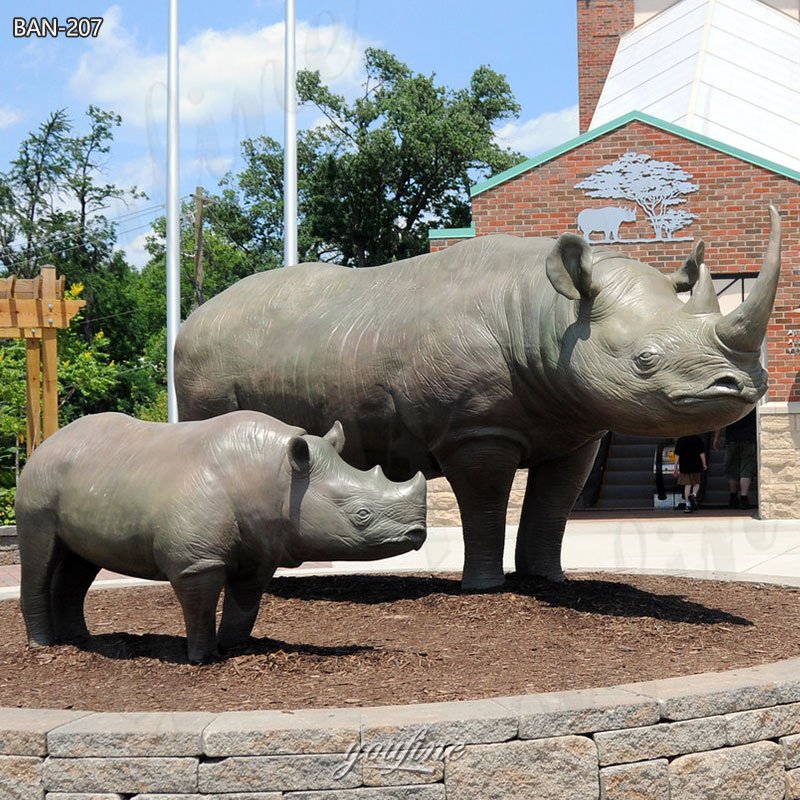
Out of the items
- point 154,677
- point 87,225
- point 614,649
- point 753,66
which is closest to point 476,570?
point 614,649

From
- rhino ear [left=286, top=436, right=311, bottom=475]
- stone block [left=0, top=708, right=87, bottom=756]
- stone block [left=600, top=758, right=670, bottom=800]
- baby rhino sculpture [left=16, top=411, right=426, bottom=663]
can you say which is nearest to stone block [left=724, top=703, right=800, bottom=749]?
stone block [left=600, top=758, right=670, bottom=800]

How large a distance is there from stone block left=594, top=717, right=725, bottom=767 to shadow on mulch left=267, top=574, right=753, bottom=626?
1.98m

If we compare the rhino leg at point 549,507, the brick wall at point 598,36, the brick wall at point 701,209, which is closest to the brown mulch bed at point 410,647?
the rhino leg at point 549,507

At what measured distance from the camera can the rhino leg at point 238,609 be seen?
18.7 ft

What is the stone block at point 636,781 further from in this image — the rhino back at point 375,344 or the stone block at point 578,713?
the rhino back at point 375,344

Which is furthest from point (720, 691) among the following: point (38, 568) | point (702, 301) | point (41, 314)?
point (41, 314)

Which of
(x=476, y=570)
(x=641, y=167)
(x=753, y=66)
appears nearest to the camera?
(x=476, y=570)

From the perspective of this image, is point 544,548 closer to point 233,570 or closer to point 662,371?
point 662,371

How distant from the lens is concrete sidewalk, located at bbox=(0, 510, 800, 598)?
11.0m

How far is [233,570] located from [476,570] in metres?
2.17

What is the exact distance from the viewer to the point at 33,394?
13.9 meters

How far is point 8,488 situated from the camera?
17031 mm

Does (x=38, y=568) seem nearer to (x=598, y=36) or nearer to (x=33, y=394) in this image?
(x=33, y=394)

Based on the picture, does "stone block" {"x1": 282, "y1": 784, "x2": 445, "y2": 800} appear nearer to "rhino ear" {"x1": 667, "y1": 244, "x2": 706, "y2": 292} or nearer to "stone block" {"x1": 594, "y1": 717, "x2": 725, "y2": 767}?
"stone block" {"x1": 594, "y1": 717, "x2": 725, "y2": 767}
